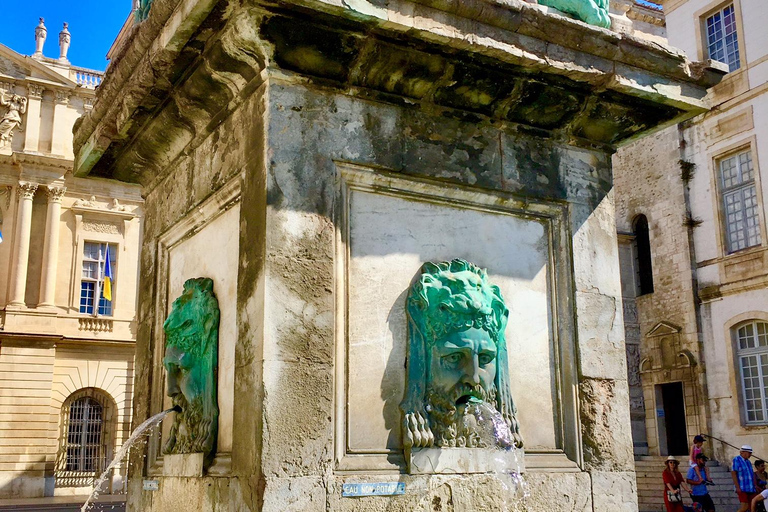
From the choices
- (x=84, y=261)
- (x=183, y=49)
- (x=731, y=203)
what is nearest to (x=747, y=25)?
(x=731, y=203)

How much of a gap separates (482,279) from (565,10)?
1.49m

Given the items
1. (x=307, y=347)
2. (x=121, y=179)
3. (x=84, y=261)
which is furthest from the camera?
(x=84, y=261)

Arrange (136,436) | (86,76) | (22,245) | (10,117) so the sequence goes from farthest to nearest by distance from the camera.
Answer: (86,76)
(10,117)
(22,245)
(136,436)

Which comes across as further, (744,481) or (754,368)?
(754,368)

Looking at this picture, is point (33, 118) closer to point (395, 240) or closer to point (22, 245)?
point (22, 245)

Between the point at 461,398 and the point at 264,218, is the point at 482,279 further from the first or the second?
the point at 264,218

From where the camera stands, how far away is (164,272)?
5.07 meters

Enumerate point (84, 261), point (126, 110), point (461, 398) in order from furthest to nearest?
point (84, 261) < point (126, 110) < point (461, 398)

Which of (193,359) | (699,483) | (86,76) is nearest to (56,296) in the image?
(86,76)

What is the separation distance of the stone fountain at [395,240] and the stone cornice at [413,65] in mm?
12

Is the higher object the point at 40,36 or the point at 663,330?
the point at 40,36

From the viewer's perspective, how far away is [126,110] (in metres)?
4.57

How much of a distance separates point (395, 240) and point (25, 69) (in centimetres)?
2982

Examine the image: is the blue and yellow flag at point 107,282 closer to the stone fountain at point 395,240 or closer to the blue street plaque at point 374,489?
the stone fountain at point 395,240
